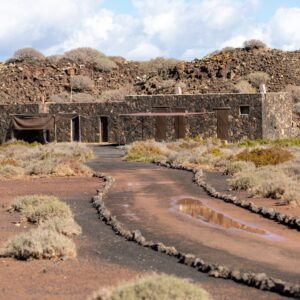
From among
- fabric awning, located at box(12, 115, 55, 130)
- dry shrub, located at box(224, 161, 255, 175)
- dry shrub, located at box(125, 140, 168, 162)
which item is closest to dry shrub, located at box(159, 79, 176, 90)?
fabric awning, located at box(12, 115, 55, 130)

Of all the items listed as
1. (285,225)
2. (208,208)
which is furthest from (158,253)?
(208,208)

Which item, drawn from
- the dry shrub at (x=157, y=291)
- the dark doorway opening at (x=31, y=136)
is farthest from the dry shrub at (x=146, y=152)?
the dry shrub at (x=157, y=291)

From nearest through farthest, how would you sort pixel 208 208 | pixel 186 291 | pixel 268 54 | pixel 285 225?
pixel 186 291, pixel 285 225, pixel 208 208, pixel 268 54

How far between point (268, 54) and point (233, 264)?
61912mm

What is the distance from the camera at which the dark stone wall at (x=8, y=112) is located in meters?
52.1

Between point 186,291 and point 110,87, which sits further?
point 110,87

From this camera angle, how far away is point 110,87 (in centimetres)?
7500

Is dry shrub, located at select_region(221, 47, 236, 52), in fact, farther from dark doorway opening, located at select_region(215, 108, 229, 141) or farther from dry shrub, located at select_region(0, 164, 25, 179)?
dry shrub, located at select_region(0, 164, 25, 179)

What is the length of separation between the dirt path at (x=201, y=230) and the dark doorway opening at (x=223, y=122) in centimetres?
2018

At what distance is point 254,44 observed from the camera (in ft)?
246

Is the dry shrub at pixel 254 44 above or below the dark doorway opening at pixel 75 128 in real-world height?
above

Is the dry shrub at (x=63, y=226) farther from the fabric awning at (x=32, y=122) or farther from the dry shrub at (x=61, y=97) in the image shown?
the dry shrub at (x=61, y=97)

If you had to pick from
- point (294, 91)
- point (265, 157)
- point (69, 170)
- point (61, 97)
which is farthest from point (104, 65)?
point (69, 170)

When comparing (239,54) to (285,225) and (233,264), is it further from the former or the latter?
(233,264)
